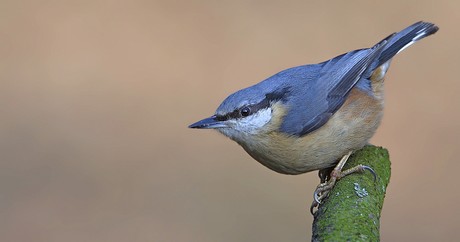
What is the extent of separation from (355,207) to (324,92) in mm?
1259

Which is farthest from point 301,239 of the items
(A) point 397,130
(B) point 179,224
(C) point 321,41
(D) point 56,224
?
(C) point 321,41

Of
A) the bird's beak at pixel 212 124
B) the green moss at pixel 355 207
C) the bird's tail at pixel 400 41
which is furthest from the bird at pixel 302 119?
the green moss at pixel 355 207

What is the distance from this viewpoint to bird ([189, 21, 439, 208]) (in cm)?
364

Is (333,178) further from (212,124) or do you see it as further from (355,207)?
(355,207)

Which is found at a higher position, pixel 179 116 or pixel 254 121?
pixel 179 116

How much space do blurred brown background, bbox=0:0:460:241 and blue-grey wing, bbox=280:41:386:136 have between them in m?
2.43

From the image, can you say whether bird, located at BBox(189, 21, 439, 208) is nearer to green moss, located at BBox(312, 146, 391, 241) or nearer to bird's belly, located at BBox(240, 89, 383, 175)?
bird's belly, located at BBox(240, 89, 383, 175)

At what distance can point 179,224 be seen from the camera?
6.26 meters

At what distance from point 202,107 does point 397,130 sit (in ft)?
5.65

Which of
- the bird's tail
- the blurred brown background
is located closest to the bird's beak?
the bird's tail

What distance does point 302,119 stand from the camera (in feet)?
12.4

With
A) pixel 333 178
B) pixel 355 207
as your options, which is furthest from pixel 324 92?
pixel 355 207

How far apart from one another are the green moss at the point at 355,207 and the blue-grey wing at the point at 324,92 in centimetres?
40

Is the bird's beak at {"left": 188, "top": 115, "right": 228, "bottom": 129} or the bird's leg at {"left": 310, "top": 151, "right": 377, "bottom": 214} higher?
the bird's beak at {"left": 188, "top": 115, "right": 228, "bottom": 129}
